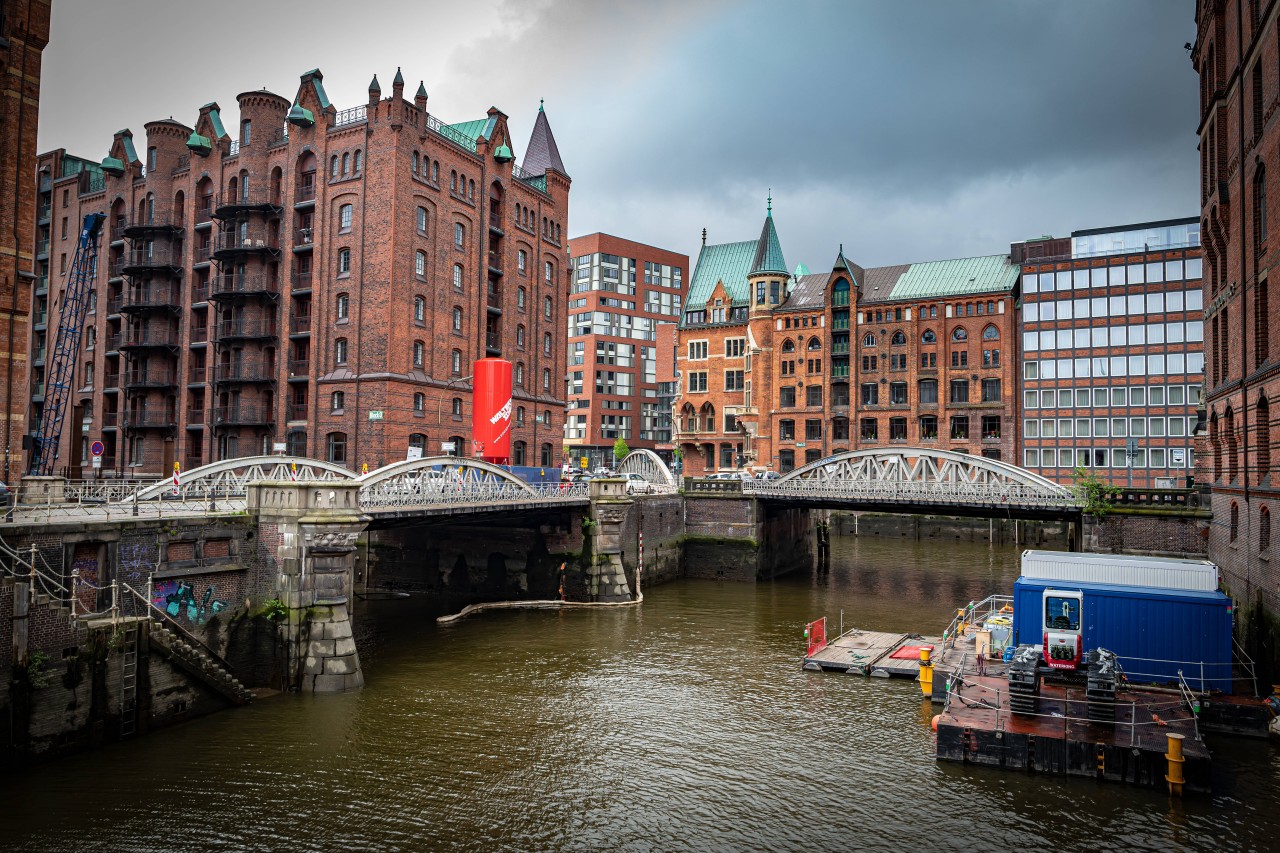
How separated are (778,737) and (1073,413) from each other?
60340 millimetres

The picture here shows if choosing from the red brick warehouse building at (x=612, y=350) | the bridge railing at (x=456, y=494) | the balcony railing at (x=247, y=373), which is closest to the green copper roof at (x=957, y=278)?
the red brick warehouse building at (x=612, y=350)

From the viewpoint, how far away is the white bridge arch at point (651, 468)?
55094mm

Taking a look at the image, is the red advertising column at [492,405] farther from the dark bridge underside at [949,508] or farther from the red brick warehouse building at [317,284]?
the dark bridge underside at [949,508]

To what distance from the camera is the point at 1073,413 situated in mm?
72375

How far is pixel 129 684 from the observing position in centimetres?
2008

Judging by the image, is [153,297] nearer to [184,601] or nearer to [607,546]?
[607,546]

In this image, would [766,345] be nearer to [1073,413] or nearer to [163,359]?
[1073,413]

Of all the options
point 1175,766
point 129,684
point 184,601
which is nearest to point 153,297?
point 184,601

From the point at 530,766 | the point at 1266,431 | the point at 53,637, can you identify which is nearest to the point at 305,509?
the point at 53,637

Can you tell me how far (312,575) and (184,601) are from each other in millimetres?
3328

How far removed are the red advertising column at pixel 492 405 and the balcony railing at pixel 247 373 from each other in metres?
15.2

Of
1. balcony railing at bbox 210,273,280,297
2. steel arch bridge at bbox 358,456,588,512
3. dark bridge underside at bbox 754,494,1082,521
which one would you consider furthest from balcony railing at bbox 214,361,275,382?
dark bridge underside at bbox 754,494,1082,521

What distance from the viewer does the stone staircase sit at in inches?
825

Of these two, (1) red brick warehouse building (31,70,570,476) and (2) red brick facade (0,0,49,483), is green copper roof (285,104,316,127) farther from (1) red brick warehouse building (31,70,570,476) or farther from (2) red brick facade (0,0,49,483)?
(2) red brick facade (0,0,49,483)
